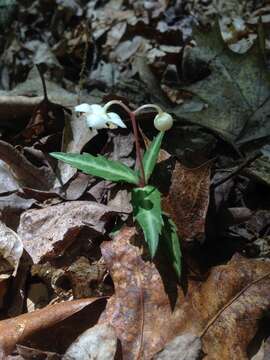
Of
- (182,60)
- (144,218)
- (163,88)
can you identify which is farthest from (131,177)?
(182,60)

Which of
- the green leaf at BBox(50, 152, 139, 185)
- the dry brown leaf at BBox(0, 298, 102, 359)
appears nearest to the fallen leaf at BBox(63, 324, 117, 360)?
the dry brown leaf at BBox(0, 298, 102, 359)

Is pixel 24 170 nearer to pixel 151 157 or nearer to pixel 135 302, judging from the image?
pixel 151 157

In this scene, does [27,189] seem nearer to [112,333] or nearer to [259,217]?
[112,333]

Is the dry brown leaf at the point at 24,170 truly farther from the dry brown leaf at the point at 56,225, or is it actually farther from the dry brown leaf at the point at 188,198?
the dry brown leaf at the point at 188,198

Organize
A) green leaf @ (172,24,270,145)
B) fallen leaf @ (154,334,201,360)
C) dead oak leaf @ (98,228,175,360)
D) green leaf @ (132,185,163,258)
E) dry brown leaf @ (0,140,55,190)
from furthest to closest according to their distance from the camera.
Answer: green leaf @ (172,24,270,145)
dry brown leaf @ (0,140,55,190)
green leaf @ (132,185,163,258)
dead oak leaf @ (98,228,175,360)
fallen leaf @ (154,334,201,360)

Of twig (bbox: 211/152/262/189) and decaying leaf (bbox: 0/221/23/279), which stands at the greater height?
twig (bbox: 211/152/262/189)

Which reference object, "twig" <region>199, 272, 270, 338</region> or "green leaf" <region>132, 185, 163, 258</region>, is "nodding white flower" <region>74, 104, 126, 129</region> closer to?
"green leaf" <region>132, 185, 163, 258</region>

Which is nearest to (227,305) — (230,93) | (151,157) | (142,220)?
(142,220)
